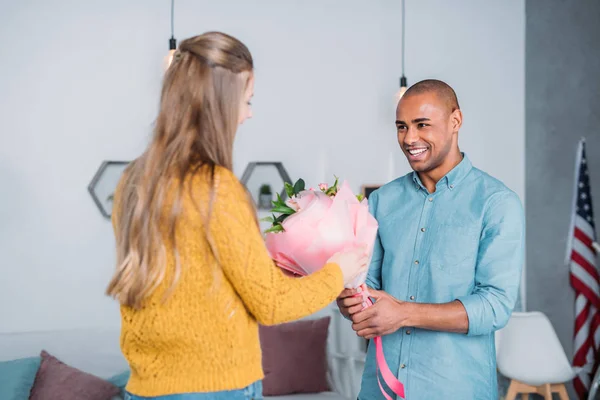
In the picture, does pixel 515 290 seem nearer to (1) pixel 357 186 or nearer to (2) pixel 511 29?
(1) pixel 357 186

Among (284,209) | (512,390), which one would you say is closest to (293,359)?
(512,390)

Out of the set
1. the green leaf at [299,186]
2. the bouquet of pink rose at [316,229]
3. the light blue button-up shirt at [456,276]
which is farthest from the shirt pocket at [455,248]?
the green leaf at [299,186]

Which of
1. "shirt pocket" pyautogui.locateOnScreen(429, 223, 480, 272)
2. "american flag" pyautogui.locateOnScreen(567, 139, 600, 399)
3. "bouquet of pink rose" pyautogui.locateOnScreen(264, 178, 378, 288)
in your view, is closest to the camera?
"bouquet of pink rose" pyautogui.locateOnScreen(264, 178, 378, 288)

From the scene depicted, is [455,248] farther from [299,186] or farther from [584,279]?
[584,279]

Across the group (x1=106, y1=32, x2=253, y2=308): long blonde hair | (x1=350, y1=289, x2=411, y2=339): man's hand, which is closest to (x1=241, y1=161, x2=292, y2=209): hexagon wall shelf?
(x1=350, y1=289, x2=411, y2=339): man's hand

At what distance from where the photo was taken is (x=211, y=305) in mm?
1339

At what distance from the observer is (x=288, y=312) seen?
1374 mm

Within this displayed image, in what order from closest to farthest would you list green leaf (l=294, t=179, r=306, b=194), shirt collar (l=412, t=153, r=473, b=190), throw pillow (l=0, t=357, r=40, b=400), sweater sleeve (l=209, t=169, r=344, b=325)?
sweater sleeve (l=209, t=169, r=344, b=325), green leaf (l=294, t=179, r=306, b=194), shirt collar (l=412, t=153, r=473, b=190), throw pillow (l=0, t=357, r=40, b=400)

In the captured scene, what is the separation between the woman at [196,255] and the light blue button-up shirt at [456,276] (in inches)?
27.9

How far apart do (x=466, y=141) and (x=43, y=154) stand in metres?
2.68

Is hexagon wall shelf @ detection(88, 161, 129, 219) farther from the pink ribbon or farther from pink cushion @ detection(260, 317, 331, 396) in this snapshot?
the pink ribbon

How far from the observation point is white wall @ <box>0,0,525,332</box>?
11.7 feet

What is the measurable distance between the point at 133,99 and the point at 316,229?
93.8 inches

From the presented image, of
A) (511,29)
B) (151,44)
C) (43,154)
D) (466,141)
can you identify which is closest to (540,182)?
(466,141)
